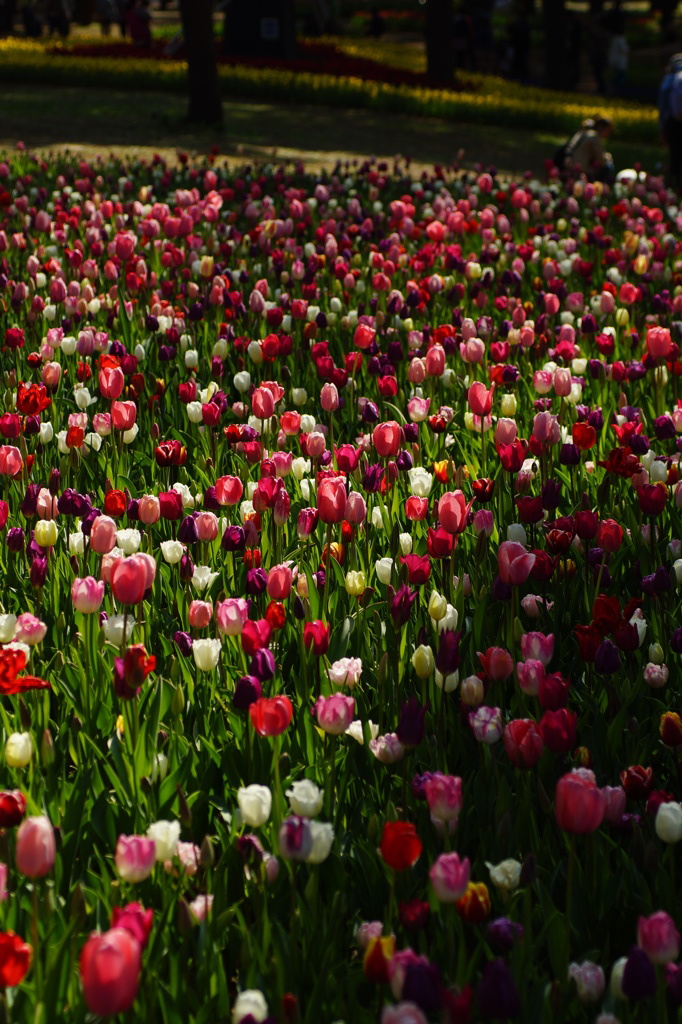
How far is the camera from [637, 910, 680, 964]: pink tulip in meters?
1.87

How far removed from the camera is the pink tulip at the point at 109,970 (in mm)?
1523

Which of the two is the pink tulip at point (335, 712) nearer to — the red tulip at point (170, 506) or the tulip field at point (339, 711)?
the tulip field at point (339, 711)

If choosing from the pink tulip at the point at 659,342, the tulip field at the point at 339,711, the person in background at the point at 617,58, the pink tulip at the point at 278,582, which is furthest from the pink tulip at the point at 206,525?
the person in background at the point at 617,58

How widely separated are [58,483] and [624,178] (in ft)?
36.2

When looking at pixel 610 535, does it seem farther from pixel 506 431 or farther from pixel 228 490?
pixel 228 490

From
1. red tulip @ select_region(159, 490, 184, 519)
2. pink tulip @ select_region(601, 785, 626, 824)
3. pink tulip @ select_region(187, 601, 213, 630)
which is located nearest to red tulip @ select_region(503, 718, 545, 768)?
pink tulip @ select_region(601, 785, 626, 824)

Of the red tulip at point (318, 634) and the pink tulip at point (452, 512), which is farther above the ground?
the pink tulip at point (452, 512)

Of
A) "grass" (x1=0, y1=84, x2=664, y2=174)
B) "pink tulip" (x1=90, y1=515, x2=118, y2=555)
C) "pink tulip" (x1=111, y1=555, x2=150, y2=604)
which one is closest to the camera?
"pink tulip" (x1=111, y1=555, x2=150, y2=604)

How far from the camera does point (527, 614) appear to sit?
3484mm

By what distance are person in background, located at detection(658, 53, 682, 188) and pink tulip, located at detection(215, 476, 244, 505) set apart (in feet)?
40.1

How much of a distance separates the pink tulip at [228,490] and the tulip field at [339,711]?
2 cm

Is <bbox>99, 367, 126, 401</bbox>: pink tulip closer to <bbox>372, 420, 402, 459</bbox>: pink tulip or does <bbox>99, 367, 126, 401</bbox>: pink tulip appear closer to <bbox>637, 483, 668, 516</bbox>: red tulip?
<bbox>372, 420, 402, 459</bbox>: pink tulip

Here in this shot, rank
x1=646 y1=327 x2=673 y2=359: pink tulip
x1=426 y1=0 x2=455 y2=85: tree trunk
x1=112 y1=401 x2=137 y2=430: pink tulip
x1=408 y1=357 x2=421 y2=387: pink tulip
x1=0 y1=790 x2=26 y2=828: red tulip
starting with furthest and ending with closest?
x1=426 y1=0 x2=455 y2=85: tree trunk < x1=646 y1=327 x2=673 y2=359: pink tulip < x1=408 y1=357 x2=421 y2=387: pink tulip < x1=112 y1=401 x2=137 y2=430: pink tulip < x1=0 y1=790 x2=26 y2=828: red tulip

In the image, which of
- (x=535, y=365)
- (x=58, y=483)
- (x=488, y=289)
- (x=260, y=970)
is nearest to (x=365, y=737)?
(x=260, y=970)
